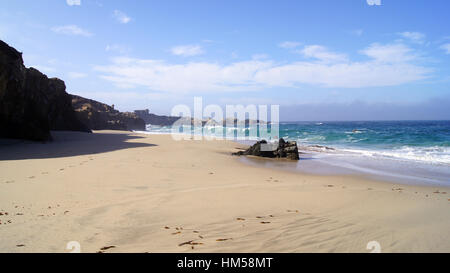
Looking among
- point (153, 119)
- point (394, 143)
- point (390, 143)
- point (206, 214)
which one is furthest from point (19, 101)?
point (153, 119)

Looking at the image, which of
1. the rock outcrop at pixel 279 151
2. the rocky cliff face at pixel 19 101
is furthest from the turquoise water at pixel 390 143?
the rocky cliff face at pixel 19 101

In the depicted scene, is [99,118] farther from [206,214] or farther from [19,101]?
[206,214]

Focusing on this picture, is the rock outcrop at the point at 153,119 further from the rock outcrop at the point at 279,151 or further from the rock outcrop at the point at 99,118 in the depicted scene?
the rock outcrop at the point at 279,151

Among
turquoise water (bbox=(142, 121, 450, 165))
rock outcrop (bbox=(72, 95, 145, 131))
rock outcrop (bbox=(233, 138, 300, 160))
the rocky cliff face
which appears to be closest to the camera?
the rocky cliff face

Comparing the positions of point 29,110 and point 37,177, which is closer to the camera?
point 37,177

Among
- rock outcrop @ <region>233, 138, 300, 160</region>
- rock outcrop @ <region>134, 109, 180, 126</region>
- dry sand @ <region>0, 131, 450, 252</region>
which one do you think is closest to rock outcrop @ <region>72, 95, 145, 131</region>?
rock outcrop @ <region>233, 138, 300, 160</region>

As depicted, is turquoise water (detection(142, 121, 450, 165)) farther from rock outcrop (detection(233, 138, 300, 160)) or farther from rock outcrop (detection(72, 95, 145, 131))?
rock outcrop (detection(72, 95, 145, 131))

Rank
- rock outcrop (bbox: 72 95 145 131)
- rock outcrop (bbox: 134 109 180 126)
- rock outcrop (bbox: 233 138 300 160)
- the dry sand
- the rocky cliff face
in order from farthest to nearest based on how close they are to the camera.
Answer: rock outcrop (bbox: 134 109 180 126)
rock outcrop (bbox: 72 95 145 131)
rock outcrop (bbox: 233 138 300 160)
the rocky cliff face
the dry sand

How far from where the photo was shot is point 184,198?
17.5 ft

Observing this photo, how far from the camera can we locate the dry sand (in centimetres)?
322

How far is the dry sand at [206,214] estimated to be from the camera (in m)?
3.22
